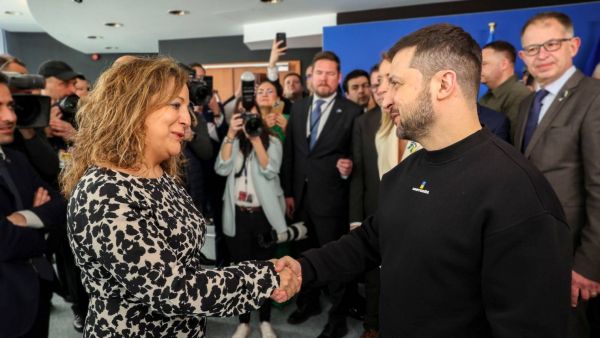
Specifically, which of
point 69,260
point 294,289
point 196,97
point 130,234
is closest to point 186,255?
point 130,234

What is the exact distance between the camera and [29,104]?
206 centimetres

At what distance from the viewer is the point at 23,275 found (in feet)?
5.27

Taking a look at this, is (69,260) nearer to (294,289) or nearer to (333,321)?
(333,321)

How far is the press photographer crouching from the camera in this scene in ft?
8.65

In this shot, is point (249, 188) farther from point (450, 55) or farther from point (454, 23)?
point (454, 23)

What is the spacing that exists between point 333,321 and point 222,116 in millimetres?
1851

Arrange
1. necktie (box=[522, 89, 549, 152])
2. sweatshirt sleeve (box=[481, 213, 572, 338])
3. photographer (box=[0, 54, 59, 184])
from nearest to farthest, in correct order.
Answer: sweatshirt sleeve (box=[481, 213, 572, 338]) < necktie (box=[522, 89, 549, 152]) < photographer (box=[0, 54, 59, 184])

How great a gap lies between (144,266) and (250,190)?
66.4 inches

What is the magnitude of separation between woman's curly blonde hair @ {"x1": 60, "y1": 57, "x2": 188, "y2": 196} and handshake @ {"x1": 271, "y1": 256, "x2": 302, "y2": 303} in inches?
22.9

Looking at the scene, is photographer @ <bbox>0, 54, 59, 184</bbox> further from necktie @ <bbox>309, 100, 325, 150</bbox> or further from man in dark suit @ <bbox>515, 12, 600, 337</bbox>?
man in dark suit @ <bbox>515, 12, 600, 337</bbox>

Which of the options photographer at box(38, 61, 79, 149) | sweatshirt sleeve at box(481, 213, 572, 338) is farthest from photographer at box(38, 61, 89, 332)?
sweatshirt sleeve at box(481, 213, 572, 338)

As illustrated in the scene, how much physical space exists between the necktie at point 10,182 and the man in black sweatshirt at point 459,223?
61.1 inches

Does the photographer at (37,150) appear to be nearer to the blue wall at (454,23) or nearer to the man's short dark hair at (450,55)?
the man's short dark hair at (450,55)

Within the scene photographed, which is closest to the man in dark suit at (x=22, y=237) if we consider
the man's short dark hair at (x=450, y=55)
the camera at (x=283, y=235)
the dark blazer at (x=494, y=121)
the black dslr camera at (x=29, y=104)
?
the black dslr camera at (x=29, y=104)
